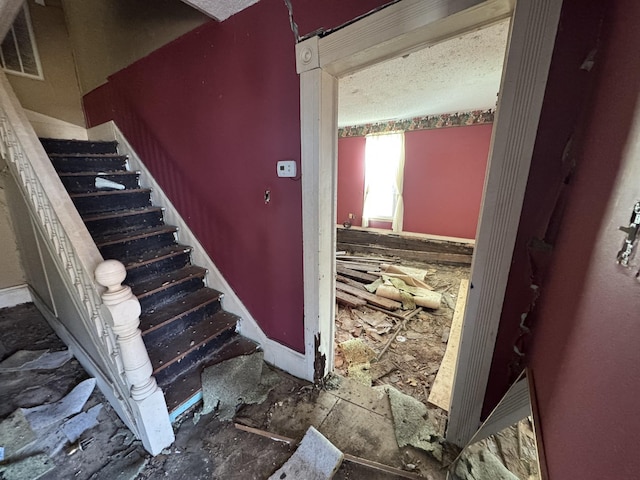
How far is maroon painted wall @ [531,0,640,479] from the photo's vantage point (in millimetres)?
425

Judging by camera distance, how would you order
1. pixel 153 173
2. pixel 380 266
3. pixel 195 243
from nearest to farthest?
pixel 195 243 → pixel 153 173 → pixel 380 266

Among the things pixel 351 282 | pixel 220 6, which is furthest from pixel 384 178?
pixel 220 6

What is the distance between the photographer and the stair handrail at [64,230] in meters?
1.18

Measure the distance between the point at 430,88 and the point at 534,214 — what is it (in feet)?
8.49

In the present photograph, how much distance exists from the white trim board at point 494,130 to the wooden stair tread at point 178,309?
0.96 m

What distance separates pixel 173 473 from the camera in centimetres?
119

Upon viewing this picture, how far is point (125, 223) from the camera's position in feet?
6.92

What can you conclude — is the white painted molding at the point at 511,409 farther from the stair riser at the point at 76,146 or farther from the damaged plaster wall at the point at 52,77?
the damaged plaster wall at the point at 52,77

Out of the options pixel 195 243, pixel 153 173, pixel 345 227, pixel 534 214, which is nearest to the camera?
pixel 534 214

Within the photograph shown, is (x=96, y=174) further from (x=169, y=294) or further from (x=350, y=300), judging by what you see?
(x=350, y=300)

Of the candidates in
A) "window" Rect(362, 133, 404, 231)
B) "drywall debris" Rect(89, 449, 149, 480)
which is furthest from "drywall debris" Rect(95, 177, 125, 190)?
"window" Rect(362, 133, 404, 231)

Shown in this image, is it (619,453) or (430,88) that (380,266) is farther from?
(619,453)

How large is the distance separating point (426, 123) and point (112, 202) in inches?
190

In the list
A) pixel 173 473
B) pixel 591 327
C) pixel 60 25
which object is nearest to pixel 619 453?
pixel 591 327
